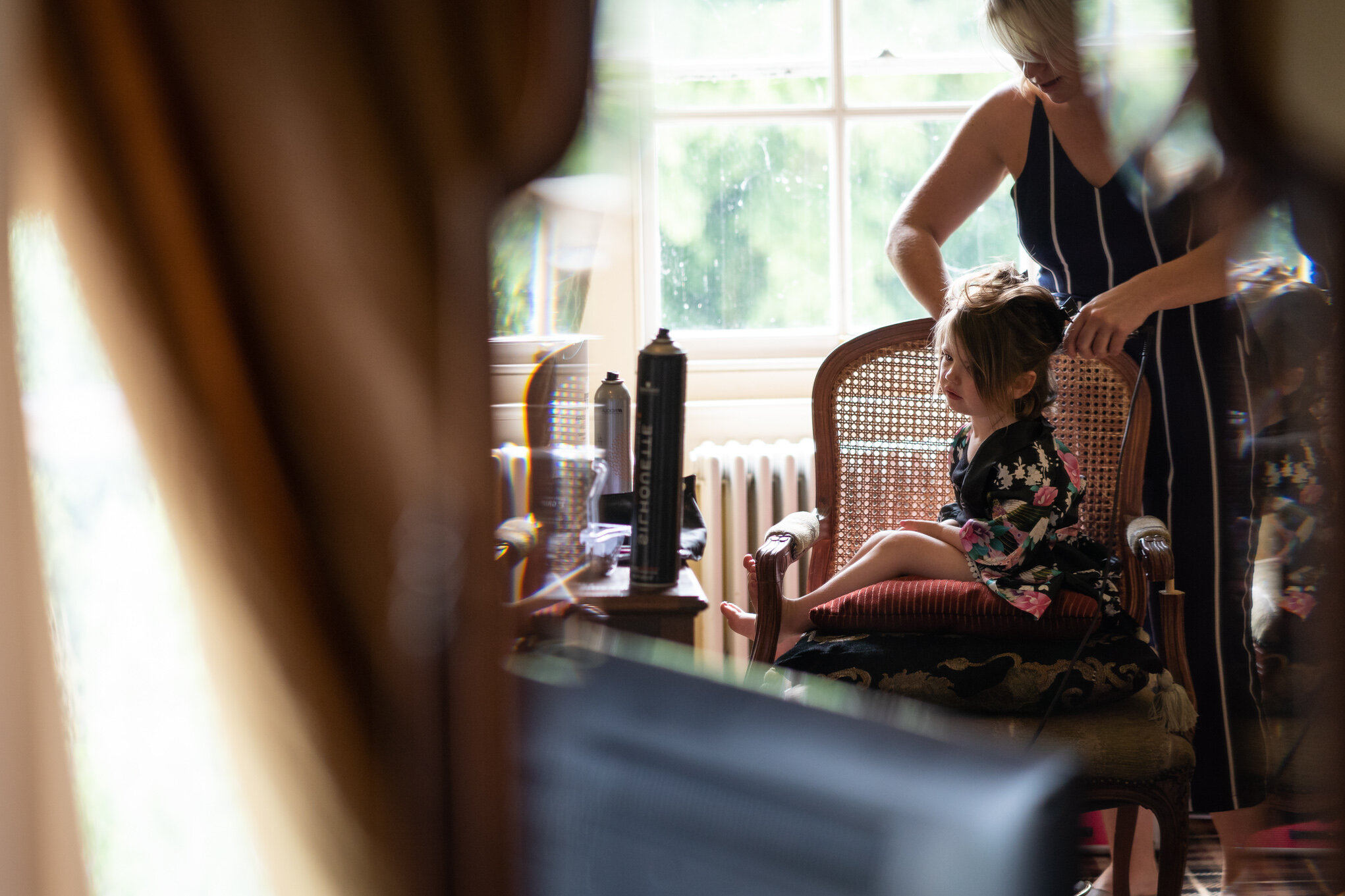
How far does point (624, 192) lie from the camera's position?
2.84 feet

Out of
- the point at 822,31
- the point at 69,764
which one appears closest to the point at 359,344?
the point at 69,764

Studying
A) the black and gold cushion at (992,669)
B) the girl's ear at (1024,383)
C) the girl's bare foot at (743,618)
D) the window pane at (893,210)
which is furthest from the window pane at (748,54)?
the black and gold cushion at (992,669)

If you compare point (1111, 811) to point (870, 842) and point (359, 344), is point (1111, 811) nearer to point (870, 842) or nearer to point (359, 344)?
point (870, 842)

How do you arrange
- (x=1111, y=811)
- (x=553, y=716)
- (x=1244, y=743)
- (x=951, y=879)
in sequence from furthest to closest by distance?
(x=1111, y=811), (x=1244, y=743), (x=553, y=716), (x=951, y=879)

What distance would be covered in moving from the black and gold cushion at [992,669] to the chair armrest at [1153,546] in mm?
98

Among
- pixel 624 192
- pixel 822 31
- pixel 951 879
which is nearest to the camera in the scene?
pixel 951 879

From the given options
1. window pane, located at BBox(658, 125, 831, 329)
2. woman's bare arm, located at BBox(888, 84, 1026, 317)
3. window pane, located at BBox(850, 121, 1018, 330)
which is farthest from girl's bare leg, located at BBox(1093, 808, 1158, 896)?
window pane, located at BBox(658, 125, 831, 329)

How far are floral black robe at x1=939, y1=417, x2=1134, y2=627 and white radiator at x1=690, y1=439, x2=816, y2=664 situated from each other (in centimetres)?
79

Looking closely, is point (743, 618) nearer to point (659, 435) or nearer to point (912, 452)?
point (912, 452)

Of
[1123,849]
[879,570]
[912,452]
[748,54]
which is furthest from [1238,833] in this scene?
[748,54]

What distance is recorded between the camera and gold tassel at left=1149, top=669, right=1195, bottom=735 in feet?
4.10

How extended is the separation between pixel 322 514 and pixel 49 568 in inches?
11.3

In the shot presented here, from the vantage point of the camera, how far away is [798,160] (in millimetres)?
2527

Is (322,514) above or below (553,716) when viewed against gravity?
above
